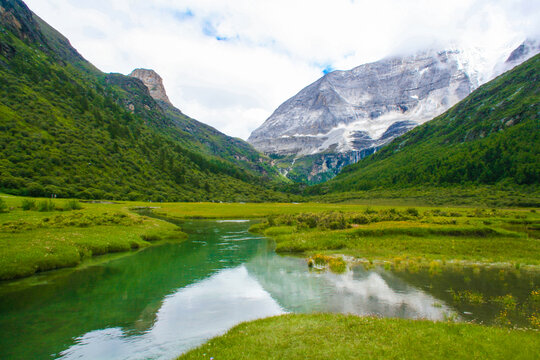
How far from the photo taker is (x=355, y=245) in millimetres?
41469

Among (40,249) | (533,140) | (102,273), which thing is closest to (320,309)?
(102,273)

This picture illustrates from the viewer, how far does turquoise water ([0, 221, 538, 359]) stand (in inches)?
614

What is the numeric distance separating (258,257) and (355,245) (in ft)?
48.2

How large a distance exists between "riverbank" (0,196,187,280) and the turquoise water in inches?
82.6

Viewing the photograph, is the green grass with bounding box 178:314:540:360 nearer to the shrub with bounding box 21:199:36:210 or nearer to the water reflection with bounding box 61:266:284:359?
the water reflection with bounding box 61:266:284:359

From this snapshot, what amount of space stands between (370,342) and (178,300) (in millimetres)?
15683

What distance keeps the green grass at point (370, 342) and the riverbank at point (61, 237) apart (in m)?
24.4

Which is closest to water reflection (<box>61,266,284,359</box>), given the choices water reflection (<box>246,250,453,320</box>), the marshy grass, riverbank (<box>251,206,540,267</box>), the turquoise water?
the turquoise water

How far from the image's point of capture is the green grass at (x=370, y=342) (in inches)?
453

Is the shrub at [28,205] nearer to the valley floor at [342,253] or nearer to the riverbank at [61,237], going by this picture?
the riverbank at [61,237]

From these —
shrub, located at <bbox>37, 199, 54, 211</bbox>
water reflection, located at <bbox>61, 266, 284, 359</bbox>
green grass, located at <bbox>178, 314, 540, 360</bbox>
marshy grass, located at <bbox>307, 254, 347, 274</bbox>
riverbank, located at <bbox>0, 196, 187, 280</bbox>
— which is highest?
shrub, located at <bbox>37, 199, 54, 211</bbox>

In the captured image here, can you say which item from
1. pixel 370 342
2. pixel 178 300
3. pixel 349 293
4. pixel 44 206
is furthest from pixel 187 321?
pixel 44 206

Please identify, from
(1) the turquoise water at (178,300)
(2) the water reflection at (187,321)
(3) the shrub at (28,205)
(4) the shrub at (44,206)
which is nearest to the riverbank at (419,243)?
(1) the turquoise water at (178,300)

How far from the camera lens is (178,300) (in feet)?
73.6
